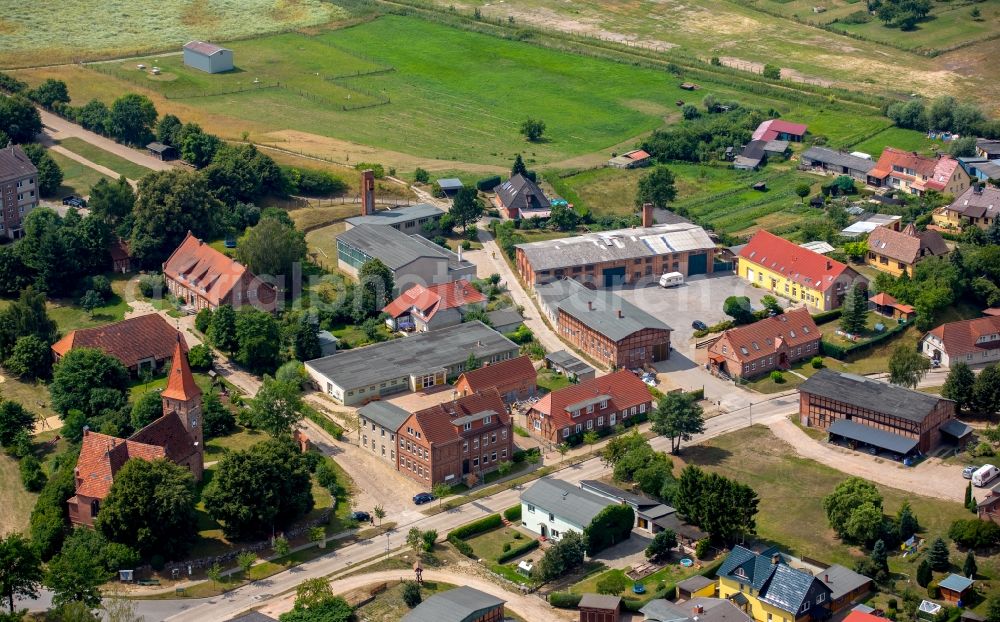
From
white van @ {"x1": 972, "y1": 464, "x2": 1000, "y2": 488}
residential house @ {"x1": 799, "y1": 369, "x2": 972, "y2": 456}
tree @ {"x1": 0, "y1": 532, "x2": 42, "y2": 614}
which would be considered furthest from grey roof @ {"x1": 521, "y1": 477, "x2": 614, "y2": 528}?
tree @ {"x1": 0, "y1": 532, "x2": 42, "y2": 614}

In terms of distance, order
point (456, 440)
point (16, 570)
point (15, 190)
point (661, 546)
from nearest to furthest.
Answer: point (16, 570) < point (661, 546) < point (456, 440) < point (15, 190)

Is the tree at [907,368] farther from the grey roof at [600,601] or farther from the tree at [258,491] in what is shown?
the tree at [258,491]

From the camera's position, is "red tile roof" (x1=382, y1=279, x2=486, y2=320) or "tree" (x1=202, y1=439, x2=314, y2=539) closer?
"tree" (x1=202, y1=439, x2=314, y2=539)

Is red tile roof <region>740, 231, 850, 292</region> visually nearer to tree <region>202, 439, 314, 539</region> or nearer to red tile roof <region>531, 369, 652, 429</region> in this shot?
red tile roof <region>531, 369, 652, 429</region>

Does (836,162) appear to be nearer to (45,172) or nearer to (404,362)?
(404,362)

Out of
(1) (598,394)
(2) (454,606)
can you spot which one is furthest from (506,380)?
(2) (454,606)

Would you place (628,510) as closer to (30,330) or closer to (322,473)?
(322,473)

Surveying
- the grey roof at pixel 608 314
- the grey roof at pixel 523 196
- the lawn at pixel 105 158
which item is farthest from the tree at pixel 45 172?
the grey roof at pixel 608 314
